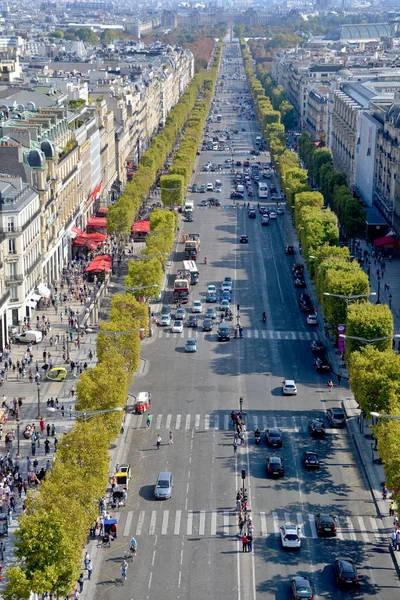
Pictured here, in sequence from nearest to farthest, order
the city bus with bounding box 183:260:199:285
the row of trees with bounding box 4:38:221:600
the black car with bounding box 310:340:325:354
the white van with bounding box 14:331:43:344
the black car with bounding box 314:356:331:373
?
the row of trees with bounding box 4:38:221:600
the black car with bounding box 314:356:331:373
the black car with bounding box 310:340:325:354
the white van with bounding box 14:331:43:344
the city bus with bounding box 183:260:199:285

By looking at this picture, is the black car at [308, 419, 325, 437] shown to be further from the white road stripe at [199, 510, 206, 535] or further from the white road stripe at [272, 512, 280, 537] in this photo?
the white road stripe at [199, 510, 206, 535]

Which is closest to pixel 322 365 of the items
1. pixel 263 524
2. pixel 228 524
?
pixel 263 524

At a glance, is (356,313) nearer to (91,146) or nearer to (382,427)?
(382,427)

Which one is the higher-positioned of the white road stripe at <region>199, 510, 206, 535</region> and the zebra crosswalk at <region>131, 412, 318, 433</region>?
the white road stripe at <region>199, 510, 206, 535</region>

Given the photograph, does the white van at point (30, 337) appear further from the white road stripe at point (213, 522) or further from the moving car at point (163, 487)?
the white road stripe at point (213, 522)

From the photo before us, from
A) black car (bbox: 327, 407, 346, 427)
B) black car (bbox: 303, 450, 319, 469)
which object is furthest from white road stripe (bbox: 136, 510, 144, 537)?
black car (bbox: 327, 407, 346, 427)

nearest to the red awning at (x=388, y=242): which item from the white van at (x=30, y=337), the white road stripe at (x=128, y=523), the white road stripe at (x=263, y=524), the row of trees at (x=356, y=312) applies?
the row of trees at (x=356, y=312)
